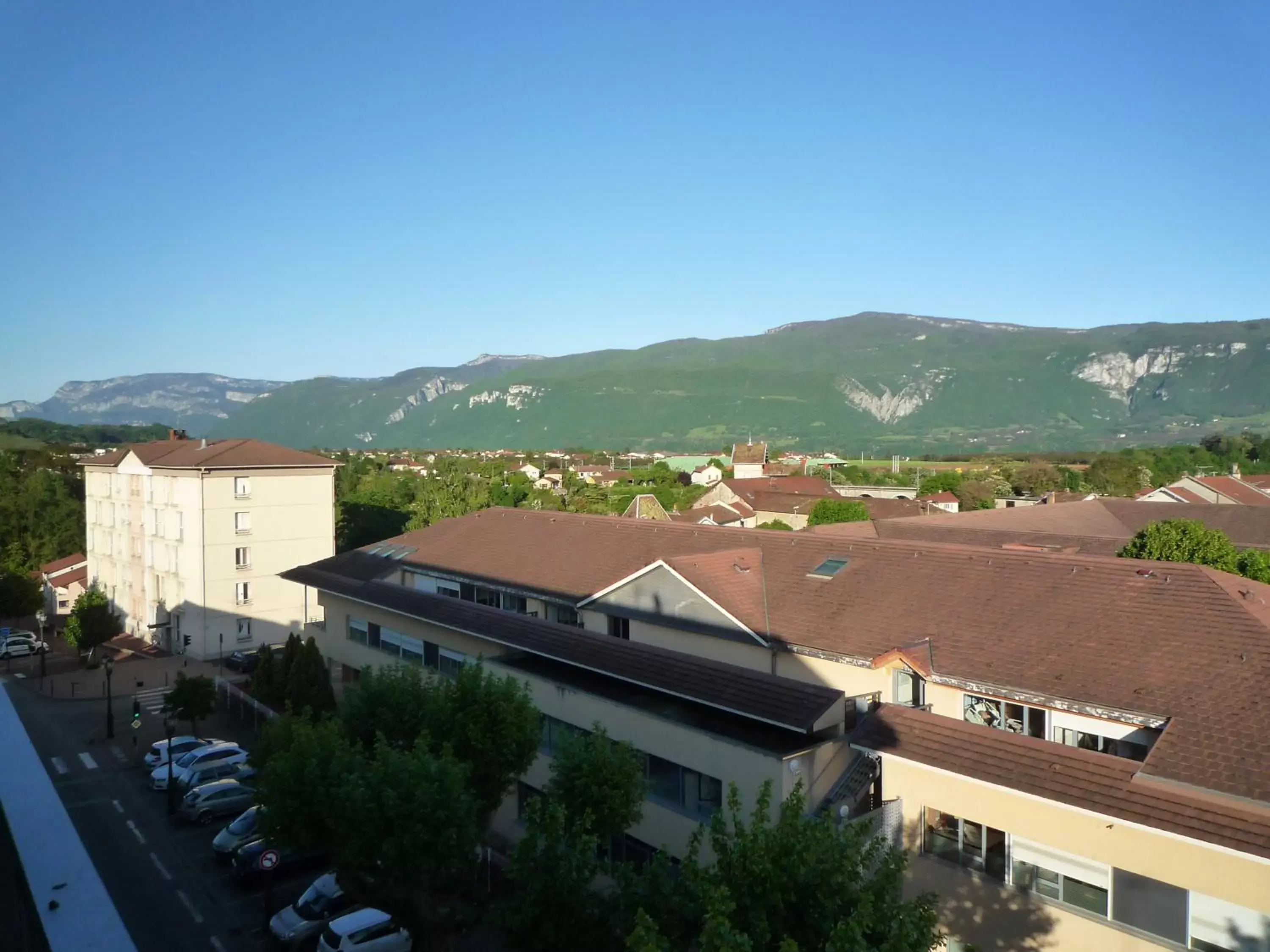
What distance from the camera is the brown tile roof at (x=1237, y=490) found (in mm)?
54531

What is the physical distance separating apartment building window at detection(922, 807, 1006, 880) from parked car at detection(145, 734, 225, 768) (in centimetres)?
1991

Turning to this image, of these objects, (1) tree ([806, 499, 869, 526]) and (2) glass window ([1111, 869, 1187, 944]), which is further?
(1) tree ([806, 499, 869, 526])

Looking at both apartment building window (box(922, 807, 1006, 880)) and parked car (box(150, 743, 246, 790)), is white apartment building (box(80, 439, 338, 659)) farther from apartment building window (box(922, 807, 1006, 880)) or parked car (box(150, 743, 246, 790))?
apartment building window (box(922, 807, 1006, 880))

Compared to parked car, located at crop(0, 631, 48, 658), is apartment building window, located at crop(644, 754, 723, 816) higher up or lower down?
higher up

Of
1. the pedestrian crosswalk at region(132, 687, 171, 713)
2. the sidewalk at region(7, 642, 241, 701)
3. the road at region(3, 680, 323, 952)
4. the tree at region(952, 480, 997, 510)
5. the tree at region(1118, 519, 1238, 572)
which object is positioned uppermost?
the tree at region(1118, 519, 1238, 572)

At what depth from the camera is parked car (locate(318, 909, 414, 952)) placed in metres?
14.0

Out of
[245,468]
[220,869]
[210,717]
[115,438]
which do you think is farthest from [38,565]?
[115,438]

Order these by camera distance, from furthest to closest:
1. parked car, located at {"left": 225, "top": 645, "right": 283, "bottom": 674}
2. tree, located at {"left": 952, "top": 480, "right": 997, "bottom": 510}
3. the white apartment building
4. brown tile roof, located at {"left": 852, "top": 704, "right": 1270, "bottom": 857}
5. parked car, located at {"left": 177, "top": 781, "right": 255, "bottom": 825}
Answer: tree, located at {"left": 952, "top": 480, "right": 997, "bottom": 510} → the white apartment building → parked car, located at {"left": 225, "top": 645, "right": 283, "bottom": 674} → parked car, located at {"left": 177, "top": 781, "right": 255, "bottom": 825} → brown tile roof, located at {"left": 852, "top": 704, "right": 1270, "bottom": 857}

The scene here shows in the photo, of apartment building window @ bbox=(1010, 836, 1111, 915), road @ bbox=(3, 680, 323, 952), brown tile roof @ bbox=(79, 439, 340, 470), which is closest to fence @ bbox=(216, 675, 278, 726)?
road @ bbox=(3, 680, 323, 952)

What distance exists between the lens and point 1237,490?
186 feet

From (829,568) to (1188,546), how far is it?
1370 centimetres

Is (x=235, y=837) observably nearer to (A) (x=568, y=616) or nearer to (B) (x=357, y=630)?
(A) (x=568, y=616)

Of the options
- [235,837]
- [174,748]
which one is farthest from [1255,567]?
[174,748]

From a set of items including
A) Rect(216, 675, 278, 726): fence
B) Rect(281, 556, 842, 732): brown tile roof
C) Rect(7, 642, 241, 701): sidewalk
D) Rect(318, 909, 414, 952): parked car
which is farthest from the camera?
Rect(7, 642, 241, 701): sidewalk
